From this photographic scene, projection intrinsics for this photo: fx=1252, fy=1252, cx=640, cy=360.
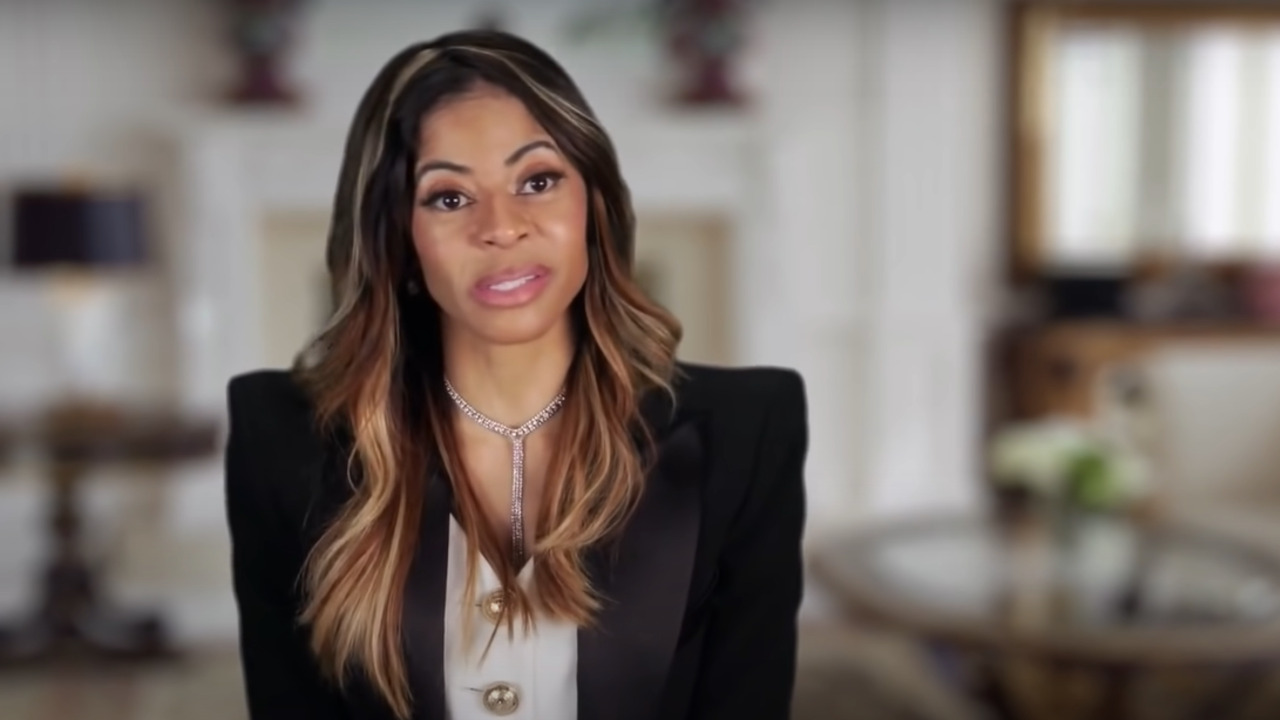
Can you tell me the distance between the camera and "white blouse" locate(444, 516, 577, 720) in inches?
18.8

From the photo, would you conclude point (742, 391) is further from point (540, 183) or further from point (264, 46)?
point (264, 46)

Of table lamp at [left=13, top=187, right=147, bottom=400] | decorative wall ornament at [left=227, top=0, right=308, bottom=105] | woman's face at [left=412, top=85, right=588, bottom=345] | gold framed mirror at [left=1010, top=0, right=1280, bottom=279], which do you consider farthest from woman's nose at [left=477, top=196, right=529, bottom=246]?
gold framed mirror at [left=1010, top=0, right=1280, bottom=279]

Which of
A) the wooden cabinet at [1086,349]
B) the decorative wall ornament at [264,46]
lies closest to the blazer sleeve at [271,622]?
the decorative wall ornament at [264,46]

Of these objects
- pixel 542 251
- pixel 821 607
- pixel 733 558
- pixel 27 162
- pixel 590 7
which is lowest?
pixel 821 607

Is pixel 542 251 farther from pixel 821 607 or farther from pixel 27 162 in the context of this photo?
pixel 27 162

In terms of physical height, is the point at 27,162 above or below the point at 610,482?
above

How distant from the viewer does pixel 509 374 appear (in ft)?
1.61

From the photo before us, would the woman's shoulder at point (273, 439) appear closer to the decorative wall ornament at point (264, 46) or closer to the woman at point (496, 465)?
the woman at point (496, 465)

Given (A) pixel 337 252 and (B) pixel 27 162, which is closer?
(A) pixel 337 252

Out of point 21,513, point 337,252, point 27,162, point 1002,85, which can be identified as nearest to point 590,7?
point 1002,85

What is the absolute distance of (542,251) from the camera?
1.49 ft

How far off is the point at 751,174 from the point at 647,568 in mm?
2759

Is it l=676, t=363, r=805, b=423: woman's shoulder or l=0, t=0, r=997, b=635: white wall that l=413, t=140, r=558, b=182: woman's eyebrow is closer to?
l=676, t=363, r=805, b=423: woman's shoulder

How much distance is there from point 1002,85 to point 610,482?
309cm
